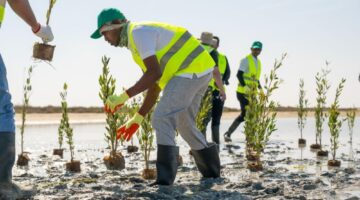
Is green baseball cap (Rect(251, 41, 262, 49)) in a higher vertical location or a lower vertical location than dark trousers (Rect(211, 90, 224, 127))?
higher

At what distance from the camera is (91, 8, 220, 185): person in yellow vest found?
535 centimetres

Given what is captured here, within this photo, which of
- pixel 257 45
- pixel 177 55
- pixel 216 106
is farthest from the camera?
pixel 257 45

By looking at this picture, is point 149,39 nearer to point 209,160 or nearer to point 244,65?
point 209,160

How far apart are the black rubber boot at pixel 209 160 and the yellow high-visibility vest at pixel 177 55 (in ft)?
3.15

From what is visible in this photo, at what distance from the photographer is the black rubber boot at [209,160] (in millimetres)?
6277

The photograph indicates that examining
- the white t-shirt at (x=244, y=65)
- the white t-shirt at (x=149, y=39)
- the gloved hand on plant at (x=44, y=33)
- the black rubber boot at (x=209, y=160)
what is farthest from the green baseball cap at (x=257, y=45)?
the gloved hand on plant at (x=44, y=33)

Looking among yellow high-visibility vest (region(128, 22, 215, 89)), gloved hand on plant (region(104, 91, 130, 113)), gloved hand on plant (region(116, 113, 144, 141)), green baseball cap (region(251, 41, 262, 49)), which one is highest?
green baseball cap (region(251, 41, 262, 49))

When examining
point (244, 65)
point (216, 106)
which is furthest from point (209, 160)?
point (244, 65)

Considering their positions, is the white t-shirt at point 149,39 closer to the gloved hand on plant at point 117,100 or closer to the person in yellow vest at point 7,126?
the gloved hand on plant at point 117,100

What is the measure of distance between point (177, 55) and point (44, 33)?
131 cm

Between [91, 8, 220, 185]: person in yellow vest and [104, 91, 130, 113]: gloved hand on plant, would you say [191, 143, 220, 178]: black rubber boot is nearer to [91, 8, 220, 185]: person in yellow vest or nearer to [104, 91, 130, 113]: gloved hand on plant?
[91, 8, 220, 185]: person in yellow vest

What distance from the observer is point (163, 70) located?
564cm

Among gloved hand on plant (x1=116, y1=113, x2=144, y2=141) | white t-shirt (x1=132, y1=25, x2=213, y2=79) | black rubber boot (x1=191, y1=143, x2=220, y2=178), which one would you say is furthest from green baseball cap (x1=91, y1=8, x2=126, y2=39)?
black rubber boot (x1=191, y1=143, x2=220, y2=178)

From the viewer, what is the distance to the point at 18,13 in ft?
16.1
